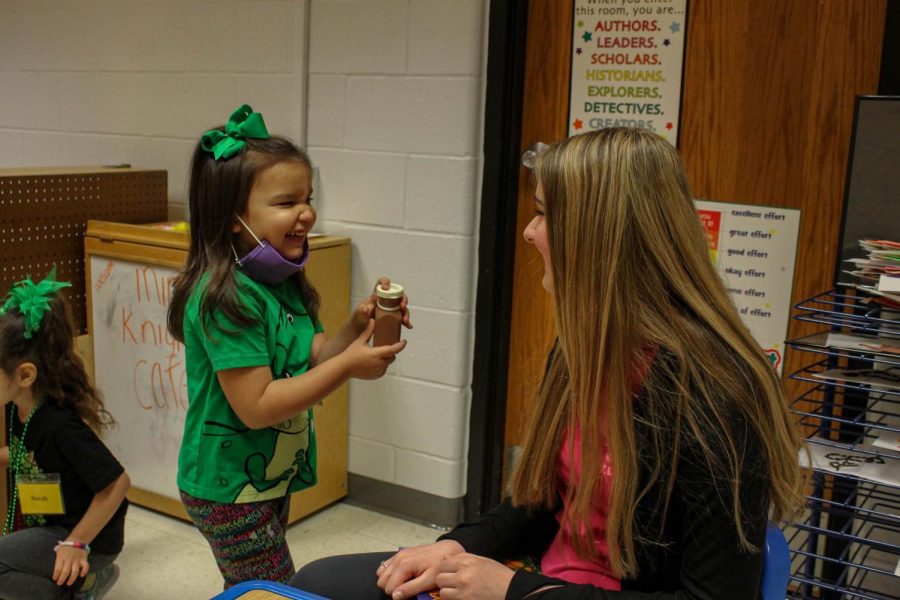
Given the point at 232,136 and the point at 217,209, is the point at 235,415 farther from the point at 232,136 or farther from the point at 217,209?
the point at 232,136

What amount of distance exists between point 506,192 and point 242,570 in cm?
139

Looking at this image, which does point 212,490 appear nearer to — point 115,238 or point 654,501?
point 654,501

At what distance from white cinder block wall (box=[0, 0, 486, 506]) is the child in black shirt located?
3.53 feet

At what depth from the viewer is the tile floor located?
249 centimetres

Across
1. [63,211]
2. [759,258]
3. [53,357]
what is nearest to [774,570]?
[759,258]

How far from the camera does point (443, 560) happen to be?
4.26 feet

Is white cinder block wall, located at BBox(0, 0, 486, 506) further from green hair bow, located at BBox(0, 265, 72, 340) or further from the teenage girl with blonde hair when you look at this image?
the teenage girl with blonde hair

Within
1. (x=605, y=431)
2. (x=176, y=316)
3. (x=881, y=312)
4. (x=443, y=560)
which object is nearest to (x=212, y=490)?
(x=176, y=316)

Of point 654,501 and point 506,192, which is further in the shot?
point 506,192

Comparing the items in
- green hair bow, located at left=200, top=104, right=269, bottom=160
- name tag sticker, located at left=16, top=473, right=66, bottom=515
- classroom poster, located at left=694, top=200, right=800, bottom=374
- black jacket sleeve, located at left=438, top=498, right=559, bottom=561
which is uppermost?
green hair bow, located at left=200, top=104, right=269, bottom=160

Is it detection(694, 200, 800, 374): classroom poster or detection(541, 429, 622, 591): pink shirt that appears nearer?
detection(541, 429, 622, 591): pink shirt

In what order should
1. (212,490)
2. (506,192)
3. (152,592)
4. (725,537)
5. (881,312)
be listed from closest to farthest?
(725,537) → (212,490) → (881,312) → (152,592) → (506,192)

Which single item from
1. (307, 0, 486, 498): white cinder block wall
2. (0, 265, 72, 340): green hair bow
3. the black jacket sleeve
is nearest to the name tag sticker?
(0, 265, 72, 340): green hair bow

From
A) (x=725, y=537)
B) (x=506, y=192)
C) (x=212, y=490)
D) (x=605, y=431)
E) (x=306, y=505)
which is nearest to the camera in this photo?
(x=725, y=537)
